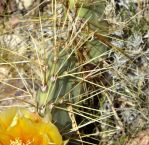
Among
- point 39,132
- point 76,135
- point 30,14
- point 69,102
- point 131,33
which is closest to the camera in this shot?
point 39,132

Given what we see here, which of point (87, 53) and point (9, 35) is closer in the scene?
point (87, 53)

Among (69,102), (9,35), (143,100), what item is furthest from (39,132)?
(9,35)

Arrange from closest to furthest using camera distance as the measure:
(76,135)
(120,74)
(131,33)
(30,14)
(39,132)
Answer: (39,132)
(76,135)
(120,74)
(131,33)
(30,14)

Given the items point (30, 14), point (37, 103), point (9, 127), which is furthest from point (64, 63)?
point (30, 14)

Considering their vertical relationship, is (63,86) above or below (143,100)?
above

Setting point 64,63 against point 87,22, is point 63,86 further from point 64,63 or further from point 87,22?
point 87,22

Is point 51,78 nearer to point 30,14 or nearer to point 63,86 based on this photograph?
point 63,86

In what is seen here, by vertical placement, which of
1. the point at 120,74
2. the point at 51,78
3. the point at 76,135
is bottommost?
the point at 76,135
